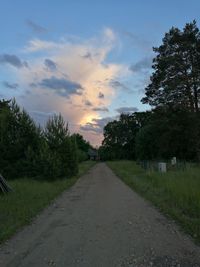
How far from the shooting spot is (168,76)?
149 feet

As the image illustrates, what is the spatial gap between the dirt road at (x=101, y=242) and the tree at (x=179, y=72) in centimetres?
3278

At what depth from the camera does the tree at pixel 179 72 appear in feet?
146

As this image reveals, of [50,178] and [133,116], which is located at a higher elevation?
[133,116]

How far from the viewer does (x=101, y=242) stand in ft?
29.0

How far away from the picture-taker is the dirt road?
7227 mm

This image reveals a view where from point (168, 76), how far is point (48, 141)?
19.1 meters

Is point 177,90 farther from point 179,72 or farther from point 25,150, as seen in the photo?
point 25,150

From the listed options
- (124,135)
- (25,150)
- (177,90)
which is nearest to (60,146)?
(25,150)

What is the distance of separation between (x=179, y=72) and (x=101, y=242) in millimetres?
38692

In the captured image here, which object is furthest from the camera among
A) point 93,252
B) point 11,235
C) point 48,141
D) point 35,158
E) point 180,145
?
point 180,145

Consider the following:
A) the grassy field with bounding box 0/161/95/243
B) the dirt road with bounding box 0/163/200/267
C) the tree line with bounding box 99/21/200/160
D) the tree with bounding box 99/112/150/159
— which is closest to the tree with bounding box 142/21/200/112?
the tree line with bounding box 99/21/200/160

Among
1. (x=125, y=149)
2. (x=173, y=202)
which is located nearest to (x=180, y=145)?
(x=173, y=202)

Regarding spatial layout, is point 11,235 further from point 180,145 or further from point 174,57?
point 180,145

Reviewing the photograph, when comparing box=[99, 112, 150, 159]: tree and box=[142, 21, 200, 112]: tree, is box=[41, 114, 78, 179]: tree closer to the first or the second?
box=[142, 21, 200, 112]: tree
